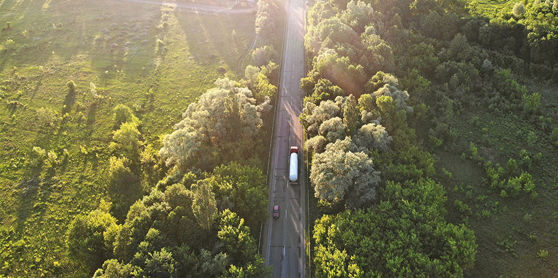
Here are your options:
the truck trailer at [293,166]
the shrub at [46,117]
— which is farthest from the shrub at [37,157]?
the truck trailer at [293,166]

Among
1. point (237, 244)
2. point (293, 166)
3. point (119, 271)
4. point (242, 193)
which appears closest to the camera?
point (119, 271)

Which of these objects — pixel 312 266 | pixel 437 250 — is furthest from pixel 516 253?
pixel 312 266

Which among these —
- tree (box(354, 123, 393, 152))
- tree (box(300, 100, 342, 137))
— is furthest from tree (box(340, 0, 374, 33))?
tree (box(354, 123, 393, 152))

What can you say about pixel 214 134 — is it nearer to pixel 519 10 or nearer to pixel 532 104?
pixel 532 104

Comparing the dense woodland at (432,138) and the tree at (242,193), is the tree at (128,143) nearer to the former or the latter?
the tree at (242,193)

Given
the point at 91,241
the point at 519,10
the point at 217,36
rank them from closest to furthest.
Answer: the point at 91,241 < the point at 519,10 < the point at 217,36

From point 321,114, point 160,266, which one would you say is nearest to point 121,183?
point 160,266

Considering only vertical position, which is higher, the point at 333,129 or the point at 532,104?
the point at 532,104
